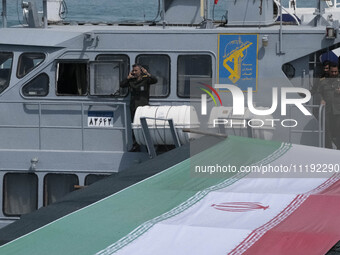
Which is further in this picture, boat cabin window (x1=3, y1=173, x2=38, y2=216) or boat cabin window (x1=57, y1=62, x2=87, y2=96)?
boat cabin window (x1=57, y1=62, x2=87, y2=96)

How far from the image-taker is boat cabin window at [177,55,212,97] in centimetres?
1428

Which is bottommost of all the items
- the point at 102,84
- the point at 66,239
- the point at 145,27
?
the point at 66,239

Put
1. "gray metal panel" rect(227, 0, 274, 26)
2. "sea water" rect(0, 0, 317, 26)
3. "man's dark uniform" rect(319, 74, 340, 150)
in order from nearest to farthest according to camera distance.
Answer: "man's dark uniform" rect(319, 74, 340, 150)
"gray metal panel" rect(227, 0, 274, 26)
"sea water" rect(0, 0, 317, 26)

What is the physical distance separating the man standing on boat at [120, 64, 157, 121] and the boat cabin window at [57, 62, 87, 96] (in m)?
1.06

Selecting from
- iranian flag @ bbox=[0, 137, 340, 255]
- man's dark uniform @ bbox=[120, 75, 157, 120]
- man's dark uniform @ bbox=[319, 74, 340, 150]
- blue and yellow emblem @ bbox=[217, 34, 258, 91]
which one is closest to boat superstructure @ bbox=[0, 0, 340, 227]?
blue and yellow emblem @ bbox=[217, 34, 258, 91]

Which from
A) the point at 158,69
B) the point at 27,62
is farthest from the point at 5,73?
the point at 158,69

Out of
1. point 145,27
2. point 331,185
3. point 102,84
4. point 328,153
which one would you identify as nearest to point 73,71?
point 102,84

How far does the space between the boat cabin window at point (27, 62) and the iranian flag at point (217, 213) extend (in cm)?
483

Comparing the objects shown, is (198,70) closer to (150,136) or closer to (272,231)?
(150,136)

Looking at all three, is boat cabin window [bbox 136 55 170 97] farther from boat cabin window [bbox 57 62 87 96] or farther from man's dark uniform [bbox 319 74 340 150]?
man's dark uniform [bbox 319 74 340 150]

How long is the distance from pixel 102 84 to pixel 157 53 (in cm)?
117

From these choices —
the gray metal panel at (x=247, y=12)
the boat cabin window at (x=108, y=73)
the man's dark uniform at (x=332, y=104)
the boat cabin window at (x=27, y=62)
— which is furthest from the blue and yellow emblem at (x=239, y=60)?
the boat cabin window at (x=27, y=62)

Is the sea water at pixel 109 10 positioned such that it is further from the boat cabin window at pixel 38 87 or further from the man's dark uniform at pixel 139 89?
the man's dark uniform at pixel 139 89

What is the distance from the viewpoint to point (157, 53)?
14375mm
